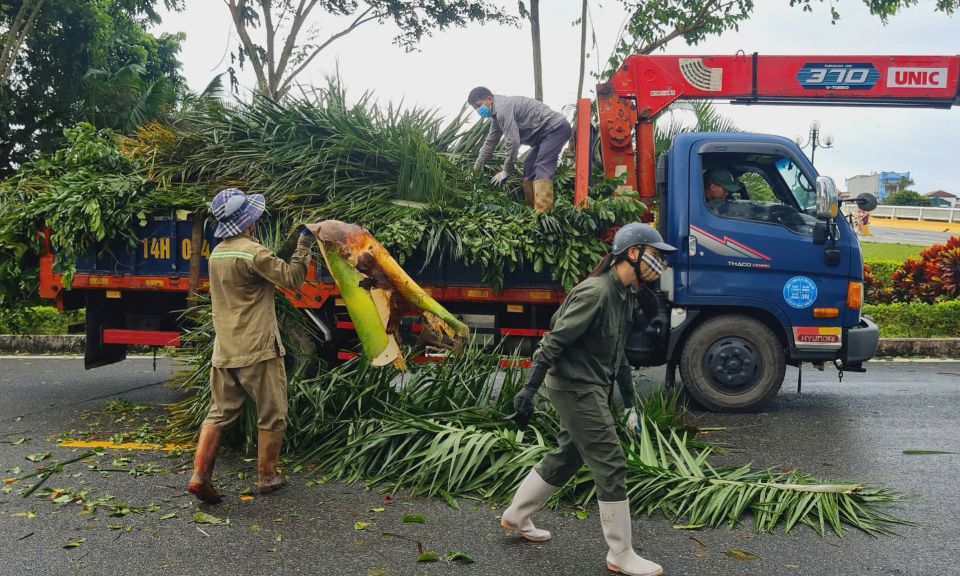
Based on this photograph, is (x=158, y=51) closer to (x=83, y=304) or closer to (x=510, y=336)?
(x=83, y=304)

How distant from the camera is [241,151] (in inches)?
296

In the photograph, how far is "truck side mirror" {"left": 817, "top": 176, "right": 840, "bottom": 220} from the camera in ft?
21.6

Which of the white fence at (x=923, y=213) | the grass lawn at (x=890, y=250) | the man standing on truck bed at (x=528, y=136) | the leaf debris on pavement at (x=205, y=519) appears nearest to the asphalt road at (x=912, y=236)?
the grass lawn at (x=890, y=250)

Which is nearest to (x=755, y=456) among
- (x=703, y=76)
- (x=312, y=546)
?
(x=312, y=546)

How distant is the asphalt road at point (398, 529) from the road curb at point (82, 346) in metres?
4.20

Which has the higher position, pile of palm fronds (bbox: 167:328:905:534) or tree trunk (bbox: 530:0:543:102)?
tree trunk (bbox: 530:0:543:102)

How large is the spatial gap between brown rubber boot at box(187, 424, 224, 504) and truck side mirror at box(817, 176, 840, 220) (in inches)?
192

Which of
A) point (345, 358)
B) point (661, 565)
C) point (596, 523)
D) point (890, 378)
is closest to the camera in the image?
point (661, 565)

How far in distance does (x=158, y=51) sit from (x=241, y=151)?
12.2 m

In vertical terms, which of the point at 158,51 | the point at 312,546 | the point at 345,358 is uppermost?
the point at 158,51

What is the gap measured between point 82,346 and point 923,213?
4401cm

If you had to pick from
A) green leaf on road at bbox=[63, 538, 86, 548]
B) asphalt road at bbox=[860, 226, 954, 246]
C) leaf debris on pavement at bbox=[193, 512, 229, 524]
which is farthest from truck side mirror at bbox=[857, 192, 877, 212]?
asphalt road at bbox=[860, 226, 954, 246]

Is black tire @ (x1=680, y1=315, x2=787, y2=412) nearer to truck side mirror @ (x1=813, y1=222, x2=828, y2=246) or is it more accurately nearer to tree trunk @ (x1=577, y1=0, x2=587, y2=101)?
truck side mirror @ (x1=813, y1=222, x2=828, y2=246)

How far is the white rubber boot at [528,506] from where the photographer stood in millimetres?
4105
